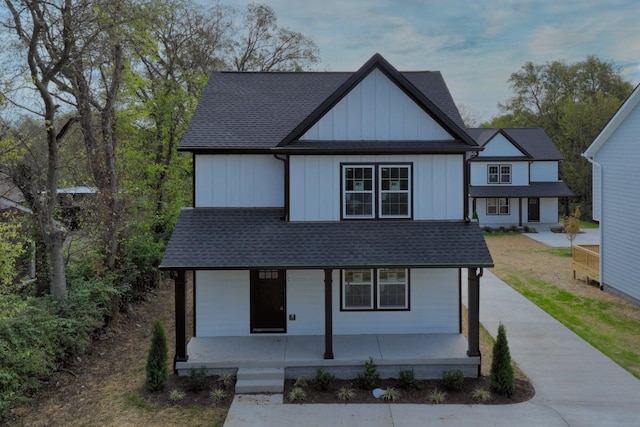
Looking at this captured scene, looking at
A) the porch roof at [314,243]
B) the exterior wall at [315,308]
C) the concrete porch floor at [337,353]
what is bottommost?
the concrete porch floor at [337,353]

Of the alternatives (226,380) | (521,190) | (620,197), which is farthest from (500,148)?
(226,380)

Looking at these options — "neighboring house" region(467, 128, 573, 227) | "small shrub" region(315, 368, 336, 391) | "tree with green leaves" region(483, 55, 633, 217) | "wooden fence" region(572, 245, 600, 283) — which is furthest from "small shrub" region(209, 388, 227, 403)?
"tree with green leaves" region(483, 55, 633, 217)

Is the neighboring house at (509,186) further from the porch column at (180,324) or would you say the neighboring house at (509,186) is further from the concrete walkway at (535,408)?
the porch column at (180,324)

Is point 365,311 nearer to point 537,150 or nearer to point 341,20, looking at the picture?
point 341,20

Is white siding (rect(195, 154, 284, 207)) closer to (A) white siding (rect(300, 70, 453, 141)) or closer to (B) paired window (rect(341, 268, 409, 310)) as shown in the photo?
(A) white siding (rect(300, 70, 453, 141))

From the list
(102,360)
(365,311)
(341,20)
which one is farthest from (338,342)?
(341,20)

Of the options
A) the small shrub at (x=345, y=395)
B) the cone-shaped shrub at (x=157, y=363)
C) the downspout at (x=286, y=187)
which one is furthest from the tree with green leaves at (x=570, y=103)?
the cone-shaped shrub at (x=157, y=363)
